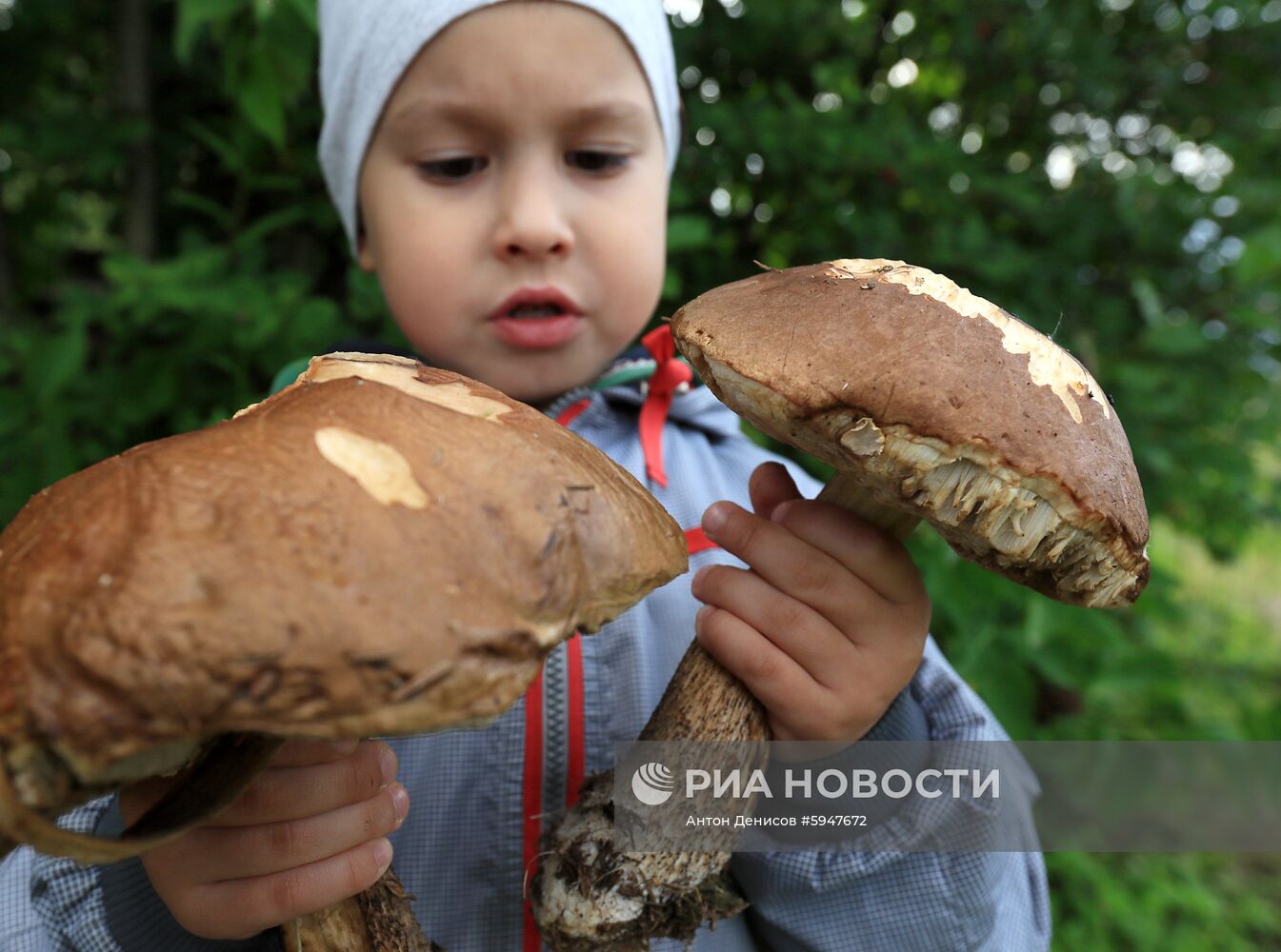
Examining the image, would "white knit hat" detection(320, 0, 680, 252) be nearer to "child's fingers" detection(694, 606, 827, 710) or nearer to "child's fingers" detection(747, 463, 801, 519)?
"child's fingers" detection(747, 463, 801, 519)

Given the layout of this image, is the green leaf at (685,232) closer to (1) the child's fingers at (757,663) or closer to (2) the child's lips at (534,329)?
(2) the child's lips at (534,329)

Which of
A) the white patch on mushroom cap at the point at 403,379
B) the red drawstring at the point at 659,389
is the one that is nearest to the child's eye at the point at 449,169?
the red drawstring at the point at 659,389

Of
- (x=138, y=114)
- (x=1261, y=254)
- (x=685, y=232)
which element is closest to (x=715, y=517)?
(x=685, y=232)

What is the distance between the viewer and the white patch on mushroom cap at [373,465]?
19.2 inches

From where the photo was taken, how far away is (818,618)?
746 millimetres

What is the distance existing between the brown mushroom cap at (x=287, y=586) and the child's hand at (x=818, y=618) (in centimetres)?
25

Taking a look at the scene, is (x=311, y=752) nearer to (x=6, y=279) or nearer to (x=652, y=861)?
(x=652, y=861)

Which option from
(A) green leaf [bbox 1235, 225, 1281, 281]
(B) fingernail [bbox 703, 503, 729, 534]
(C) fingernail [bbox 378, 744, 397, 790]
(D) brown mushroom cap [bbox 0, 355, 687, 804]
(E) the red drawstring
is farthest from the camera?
(A) green leaf [bbox 1235, 225, 1281, 281]

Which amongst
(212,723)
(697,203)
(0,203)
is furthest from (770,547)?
(0,203)

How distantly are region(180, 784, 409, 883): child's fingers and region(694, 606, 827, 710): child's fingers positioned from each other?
36 centimetres

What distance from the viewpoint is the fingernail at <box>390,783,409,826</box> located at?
681 mm

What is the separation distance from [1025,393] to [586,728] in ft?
2.00

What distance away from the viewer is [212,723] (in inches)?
17.1

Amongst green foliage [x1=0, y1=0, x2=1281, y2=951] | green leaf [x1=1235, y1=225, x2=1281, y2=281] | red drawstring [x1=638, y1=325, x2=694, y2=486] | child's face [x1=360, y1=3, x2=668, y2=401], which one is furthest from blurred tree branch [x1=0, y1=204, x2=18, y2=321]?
green leaf [x1=1235, y1=225, x2=1281, y2=281]
